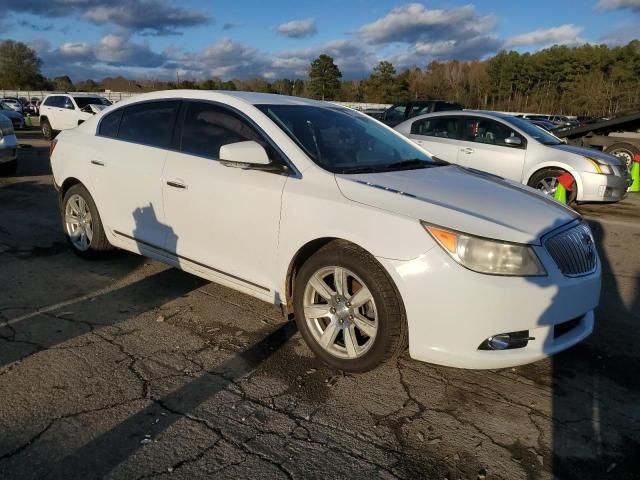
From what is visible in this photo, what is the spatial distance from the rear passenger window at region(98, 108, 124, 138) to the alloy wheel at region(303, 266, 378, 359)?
2.72 meters

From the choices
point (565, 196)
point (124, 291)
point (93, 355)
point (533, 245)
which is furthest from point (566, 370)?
point (565, 196)

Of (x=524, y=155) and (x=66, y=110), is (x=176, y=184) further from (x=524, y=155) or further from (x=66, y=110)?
(x=66, y=110)

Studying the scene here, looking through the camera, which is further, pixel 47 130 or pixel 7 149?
pixel 47 130

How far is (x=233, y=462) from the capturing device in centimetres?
243

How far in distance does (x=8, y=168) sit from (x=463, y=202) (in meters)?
10.6

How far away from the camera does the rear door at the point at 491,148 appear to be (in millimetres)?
9141

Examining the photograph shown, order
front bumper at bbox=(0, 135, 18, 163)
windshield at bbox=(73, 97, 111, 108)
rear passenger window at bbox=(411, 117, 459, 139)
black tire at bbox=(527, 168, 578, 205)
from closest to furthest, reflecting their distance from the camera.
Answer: black tire at bbox=(527, 168, 578, 205), rear passenger window at bbox=(411, 117, 459, 139), front bumper at bbox=(0, 135, 18, 163), windshield at bbox=(73, 97, 111, 108)

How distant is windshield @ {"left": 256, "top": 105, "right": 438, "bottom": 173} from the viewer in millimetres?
3650

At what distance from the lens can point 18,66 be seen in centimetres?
7219

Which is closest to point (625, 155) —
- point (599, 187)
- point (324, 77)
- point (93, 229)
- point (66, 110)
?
point (599, 187)

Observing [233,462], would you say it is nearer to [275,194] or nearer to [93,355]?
[93,355]

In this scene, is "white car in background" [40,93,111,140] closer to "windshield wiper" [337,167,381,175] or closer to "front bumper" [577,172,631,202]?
"front bumper" [577,172,631,202]

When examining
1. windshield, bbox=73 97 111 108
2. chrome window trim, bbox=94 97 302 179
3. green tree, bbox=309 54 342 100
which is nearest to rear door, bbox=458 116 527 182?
chrome window trim, bbox=94 97 302 179

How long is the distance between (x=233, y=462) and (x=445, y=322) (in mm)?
1276
